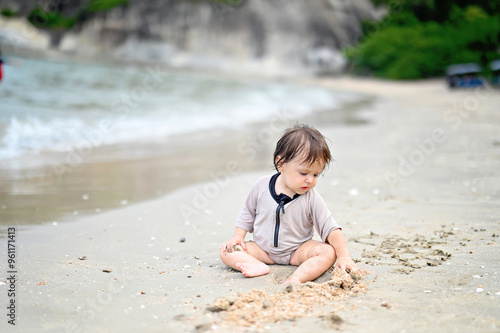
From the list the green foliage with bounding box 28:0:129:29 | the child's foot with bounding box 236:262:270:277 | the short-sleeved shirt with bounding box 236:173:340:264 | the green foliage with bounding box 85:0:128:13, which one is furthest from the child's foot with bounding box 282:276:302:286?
the green foliage with bounding box 85:0:128:13

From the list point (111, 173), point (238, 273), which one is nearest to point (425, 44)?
point (111, 173)

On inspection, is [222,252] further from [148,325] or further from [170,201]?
[170,201]

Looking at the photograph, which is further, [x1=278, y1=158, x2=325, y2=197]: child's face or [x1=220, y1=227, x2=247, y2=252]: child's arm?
[x1=220, y1=227, x2=247, y2=252]: child's arm

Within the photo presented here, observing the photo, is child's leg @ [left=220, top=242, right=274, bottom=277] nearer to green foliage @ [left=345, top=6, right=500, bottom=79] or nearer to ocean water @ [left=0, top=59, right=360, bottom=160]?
ocean water @ [left=0, top=59, right=360, bottom=160]

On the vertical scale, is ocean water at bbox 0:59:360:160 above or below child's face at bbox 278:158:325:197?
above

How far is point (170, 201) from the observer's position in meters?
4.62

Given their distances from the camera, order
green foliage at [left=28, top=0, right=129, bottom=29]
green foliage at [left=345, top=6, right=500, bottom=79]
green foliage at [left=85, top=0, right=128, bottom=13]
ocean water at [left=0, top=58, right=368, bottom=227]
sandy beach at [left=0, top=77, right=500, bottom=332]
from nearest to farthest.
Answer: sandy beach at [left=0, top=77, right=500, bottom=332]
ocean water at [left=0, top=58, right=368, bottom=227]
green foliage at [left=28, top=0, right=129, bottom=29]
green foliage at [left=345, top=6, right=500, bottom=79]
green foliage at [left=85, top=0, right=128, bottom=13]

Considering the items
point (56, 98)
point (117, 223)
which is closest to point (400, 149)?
point (117, 223)

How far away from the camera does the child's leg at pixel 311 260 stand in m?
2.71

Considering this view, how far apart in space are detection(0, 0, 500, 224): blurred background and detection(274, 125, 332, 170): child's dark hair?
2139mm

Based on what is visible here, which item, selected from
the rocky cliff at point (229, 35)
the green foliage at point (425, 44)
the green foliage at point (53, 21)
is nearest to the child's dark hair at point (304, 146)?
the green foliage at point (425, 44)

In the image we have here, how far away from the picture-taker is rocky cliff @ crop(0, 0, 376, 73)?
1860 inches

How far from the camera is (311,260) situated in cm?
280

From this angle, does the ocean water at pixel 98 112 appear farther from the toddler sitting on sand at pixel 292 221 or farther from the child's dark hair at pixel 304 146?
the child's dark hair at pixel 304 146
